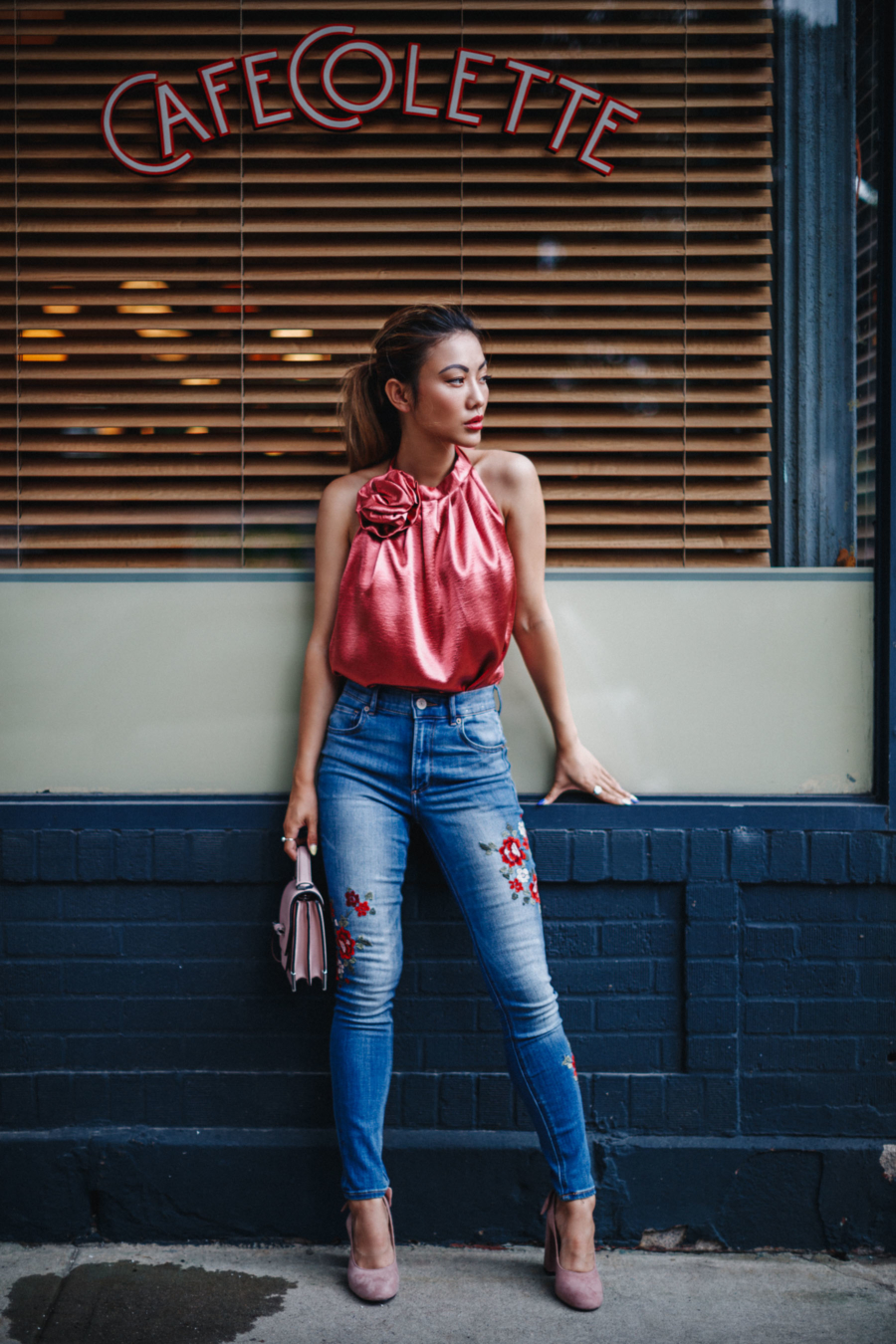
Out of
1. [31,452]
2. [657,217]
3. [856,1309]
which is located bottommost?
[856,1309]

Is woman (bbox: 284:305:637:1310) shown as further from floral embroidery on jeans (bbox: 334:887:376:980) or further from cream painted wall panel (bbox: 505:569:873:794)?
cream painted wall panel (bbox: 505:569:873:794)

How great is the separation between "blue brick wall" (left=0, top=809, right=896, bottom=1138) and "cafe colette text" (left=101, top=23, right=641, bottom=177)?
2.00 meters

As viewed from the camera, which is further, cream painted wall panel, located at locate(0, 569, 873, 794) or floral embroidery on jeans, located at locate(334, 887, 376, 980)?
cream painted wall panel, located at locate(0, 569, 873, 794)

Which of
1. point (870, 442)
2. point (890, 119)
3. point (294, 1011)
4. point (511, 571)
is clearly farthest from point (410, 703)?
point (890, 119)

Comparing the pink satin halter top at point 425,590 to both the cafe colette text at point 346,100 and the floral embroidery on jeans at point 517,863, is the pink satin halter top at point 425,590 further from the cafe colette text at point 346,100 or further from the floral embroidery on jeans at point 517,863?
the cafe colette text at point 346,100

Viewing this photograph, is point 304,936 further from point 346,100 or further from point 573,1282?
point 346,100

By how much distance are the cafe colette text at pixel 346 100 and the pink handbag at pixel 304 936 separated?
6.90 ft

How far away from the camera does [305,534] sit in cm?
317

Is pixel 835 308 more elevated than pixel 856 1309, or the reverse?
pixel 835 308

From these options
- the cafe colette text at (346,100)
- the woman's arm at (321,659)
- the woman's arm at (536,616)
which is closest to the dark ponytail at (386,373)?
→ the woman's arm at (321,659)

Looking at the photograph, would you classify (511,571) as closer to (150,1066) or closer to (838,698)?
(838,698)

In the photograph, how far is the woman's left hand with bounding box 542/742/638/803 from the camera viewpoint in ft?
9.82

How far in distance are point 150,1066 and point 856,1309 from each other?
1963mm

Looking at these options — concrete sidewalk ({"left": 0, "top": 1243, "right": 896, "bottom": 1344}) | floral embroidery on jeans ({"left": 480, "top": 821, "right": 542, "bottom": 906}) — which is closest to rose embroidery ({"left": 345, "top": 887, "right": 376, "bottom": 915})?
floral embroidery on jeans ({"left": 480, "top": 821, "right": 542, "bottom": 906})
